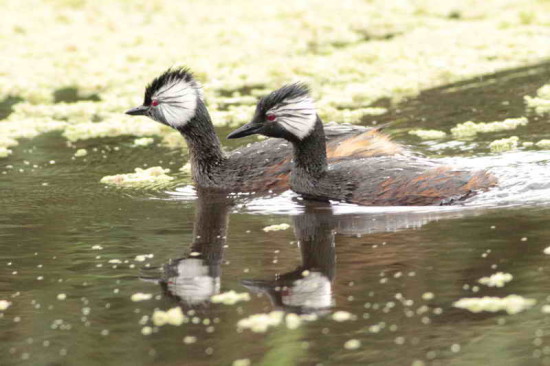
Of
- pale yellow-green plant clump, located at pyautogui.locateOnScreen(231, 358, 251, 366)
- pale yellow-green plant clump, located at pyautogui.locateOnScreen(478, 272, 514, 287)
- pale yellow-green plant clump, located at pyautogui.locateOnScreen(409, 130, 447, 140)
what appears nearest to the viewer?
pale yellow-green plant clump, located at pyautogui.locateOnScreen(231, 358, 251, 366)

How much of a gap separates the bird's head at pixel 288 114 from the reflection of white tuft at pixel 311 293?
10.6ft

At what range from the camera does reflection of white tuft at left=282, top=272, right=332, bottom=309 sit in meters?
7.01

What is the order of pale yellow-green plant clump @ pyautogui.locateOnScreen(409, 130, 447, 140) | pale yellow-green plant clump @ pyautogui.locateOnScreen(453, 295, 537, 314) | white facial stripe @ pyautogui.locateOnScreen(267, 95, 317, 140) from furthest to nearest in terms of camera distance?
pale yellow-green plant clump @ pyautogui.locateOnScreen(409, 130, 447, 140) → white facial stripe @ pyautogui.locateOnScreen(267, 95, 317, 140) → pale yellow-green plant clump @ pyautogui.locateOnScreen(453, 295, 537, 314)

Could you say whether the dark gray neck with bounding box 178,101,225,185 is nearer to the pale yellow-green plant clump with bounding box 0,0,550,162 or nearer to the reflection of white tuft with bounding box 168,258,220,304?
the pale yellow-green plant clump with bounding box 0,0,550,162

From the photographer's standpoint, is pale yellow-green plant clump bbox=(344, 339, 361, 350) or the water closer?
pale yellow-green plant clump bbox=(344, 339, 361, 350)

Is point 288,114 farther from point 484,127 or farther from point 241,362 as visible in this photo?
point 241,362

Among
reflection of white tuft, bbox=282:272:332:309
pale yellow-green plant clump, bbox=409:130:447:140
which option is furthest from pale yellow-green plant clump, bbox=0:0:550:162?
reflection of white tuft, bbox=282:272:332:309

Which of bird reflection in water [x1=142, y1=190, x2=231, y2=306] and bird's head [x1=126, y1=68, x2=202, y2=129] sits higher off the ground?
bird's head [x1=126, y1=68, x2=202, y2=129]

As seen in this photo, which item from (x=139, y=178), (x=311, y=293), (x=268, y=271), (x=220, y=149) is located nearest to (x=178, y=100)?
(x=220, y=149)

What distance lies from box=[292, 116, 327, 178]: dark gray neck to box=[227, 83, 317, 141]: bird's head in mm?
59

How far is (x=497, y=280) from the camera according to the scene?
720 cm

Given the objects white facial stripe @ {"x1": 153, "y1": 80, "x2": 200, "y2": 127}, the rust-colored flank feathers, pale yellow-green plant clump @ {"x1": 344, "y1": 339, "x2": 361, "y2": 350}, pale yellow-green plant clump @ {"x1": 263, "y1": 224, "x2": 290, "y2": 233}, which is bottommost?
pale yellow-green plant clump @ {"x1": 344, "y1": 339, "x2": 361, "y2": 350}

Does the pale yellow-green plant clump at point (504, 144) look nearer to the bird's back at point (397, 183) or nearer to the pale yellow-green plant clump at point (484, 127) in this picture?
the pale yellow-green plant clump at point (484, 127)

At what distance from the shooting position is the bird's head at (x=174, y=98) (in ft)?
38.8
